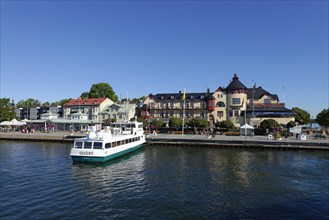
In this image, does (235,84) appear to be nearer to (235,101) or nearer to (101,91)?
(235,101)

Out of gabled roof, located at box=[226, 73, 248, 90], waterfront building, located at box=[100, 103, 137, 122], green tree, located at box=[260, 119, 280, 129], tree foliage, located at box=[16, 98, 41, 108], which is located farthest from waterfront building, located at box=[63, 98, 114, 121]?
tree foliage, located at box=[16, 98, 41, 108]

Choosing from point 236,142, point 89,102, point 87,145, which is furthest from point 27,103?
point 236,142

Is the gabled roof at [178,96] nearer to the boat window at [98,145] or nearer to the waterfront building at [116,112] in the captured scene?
the waterfront building at [116,112]

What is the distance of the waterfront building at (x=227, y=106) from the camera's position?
242 ft

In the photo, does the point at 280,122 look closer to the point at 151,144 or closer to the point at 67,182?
the point at 151,144

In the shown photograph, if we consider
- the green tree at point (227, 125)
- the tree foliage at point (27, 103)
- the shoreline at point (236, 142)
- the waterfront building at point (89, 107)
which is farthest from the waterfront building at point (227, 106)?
the tree foliage at point (27, 103)

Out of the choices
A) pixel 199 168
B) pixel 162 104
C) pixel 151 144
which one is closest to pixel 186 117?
pixel 162 104

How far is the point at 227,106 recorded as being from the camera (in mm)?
78438

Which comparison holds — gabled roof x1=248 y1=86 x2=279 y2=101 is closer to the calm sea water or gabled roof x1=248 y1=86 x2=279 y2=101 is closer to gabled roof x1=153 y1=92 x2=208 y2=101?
gabled roof x1=153 y1=92 x2=208 y2=101

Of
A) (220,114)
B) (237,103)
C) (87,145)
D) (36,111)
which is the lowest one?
(87,145)

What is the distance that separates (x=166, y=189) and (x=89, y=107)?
7774cm

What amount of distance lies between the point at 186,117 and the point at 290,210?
64472 millimetres

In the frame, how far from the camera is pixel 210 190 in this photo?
2247 cm

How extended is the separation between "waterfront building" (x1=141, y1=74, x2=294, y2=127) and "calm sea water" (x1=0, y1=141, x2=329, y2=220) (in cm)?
3894
